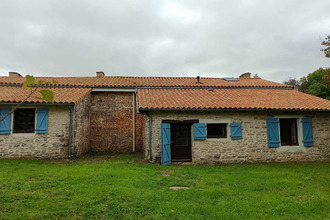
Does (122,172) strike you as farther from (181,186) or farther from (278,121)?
(278,121)

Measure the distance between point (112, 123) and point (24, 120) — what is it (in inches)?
184

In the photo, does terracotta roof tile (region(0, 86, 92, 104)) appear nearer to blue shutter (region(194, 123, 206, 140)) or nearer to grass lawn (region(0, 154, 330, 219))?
grass lawn (region(0, 154, 330, 219))

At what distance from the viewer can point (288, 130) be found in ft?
35.1

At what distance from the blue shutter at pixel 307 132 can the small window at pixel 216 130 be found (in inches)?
151

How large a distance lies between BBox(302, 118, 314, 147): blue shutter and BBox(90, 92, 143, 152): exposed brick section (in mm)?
8836

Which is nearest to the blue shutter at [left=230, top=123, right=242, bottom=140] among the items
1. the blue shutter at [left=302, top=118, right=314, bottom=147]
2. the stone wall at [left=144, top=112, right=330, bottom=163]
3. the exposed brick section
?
the stone wall at [left=144, top=112, right=330, bottom=163]

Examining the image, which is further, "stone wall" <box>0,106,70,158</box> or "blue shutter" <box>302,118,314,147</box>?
"blue shutter" <box>302,118,314,147</box>

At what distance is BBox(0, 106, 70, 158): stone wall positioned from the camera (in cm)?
948

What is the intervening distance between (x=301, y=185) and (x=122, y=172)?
18.5 feet

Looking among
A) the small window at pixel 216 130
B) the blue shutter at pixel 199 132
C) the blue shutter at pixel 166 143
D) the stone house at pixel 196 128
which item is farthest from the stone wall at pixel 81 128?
the small window at pixel 216 130

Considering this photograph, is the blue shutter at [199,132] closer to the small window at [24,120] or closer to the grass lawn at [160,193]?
the grass lawn at [160,193]

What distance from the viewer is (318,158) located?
33.1 ft

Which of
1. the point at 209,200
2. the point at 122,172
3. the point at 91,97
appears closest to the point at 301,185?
the point at 209,200

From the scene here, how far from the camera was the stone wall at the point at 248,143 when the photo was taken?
31.3 ft
